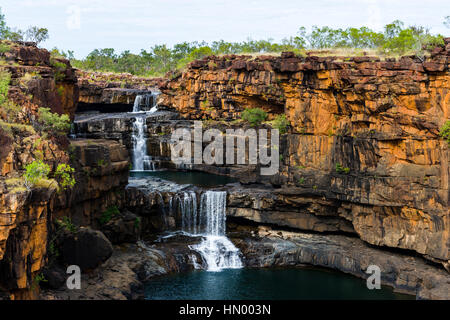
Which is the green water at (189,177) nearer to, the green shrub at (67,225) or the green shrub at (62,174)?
the green shrub at (67,225)

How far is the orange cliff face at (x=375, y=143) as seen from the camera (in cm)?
2795

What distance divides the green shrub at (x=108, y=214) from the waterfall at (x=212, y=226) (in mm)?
5241

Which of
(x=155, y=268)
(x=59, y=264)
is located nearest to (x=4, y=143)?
(x=59, y=264)

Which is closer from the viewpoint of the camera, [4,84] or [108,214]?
[4,84]

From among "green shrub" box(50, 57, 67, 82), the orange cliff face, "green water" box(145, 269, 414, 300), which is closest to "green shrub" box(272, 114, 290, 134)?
Answer: the orange cliff face

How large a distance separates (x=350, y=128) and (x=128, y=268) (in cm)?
1635

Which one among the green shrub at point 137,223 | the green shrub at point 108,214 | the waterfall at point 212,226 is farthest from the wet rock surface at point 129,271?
the green shrub at point 108,214

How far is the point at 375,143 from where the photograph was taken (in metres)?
30.1

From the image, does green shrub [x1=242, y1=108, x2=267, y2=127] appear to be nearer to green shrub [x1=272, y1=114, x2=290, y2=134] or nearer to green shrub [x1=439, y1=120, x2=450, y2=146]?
green shrub [x1=272, y1=114, x2=290, y2=134]

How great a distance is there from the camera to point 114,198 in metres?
→ 30.9

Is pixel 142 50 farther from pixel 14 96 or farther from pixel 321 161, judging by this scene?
pixel 14 96

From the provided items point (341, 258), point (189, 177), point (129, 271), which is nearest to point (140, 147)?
point (189, 177)

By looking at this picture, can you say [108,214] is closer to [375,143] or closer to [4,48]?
[4,48]

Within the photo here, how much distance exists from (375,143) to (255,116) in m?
15.5
